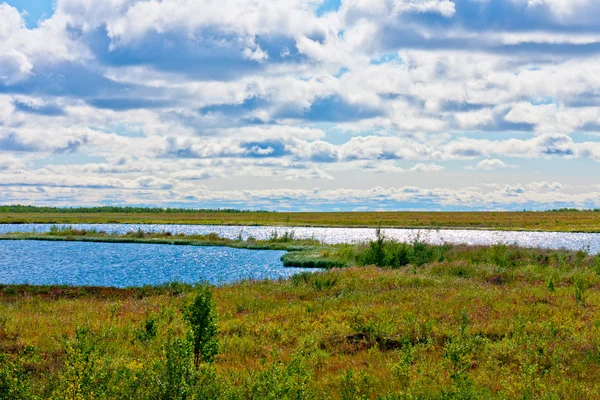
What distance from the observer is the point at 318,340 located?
48.5 feet

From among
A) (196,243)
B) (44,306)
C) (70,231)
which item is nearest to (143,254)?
(196,243)

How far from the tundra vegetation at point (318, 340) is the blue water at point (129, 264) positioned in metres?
9.81

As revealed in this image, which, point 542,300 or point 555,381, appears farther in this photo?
point 542,300

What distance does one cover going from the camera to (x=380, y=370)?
463 inches

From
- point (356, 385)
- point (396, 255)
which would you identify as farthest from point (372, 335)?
point (396, 255)

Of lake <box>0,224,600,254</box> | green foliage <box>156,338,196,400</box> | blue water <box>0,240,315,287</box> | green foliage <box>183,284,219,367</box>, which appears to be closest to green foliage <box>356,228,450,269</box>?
blue water <box>0,240,315,287</box>

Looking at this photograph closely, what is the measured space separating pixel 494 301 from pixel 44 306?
1758 cm

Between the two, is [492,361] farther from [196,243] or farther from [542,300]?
[196,243]

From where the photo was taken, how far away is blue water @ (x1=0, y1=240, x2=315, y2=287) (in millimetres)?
38688

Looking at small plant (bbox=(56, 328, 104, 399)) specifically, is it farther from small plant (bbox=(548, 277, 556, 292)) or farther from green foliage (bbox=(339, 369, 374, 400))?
small plant (bbox=(548, 277, 556, 292))

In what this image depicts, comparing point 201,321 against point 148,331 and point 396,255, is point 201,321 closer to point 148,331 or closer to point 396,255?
point 148,331

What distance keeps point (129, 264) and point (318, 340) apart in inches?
1443

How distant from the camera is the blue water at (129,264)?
127 feet

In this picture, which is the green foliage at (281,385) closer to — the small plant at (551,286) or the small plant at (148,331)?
the small plant at (148,331)
